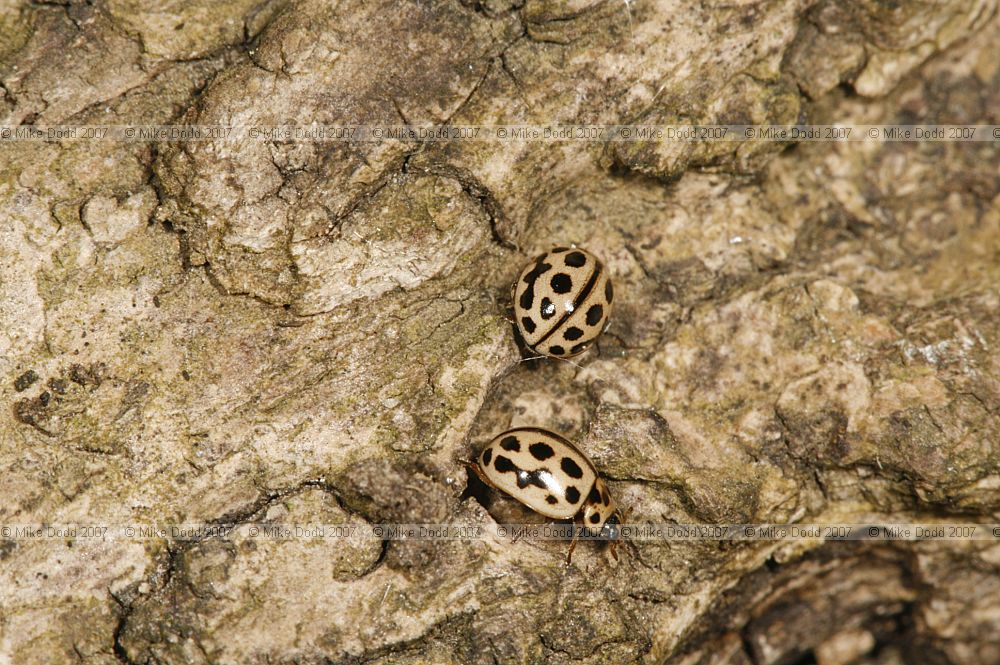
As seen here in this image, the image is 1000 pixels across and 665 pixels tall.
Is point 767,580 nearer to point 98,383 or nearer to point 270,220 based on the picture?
point 270,220

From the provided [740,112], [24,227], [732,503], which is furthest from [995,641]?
[24,227]

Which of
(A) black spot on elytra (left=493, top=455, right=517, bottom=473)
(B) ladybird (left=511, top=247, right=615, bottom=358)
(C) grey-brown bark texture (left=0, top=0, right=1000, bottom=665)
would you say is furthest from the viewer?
(B) ladybird (left=511, top=247, right=615, bottom=358)

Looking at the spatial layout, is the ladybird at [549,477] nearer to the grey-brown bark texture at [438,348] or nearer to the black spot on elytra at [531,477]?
the black spot on elytra at [531,477]

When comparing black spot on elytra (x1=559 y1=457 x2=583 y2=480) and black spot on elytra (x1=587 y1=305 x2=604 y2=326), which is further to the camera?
black spot on elytra (x1=587 y1=305 x2=604 y2=326)

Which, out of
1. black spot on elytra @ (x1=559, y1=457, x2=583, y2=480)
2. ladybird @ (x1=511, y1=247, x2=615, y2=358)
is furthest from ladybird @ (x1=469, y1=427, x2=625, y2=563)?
ladybird @ (x1=511, y1=247, x2=615, y2=358)

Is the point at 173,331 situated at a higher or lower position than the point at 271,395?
higher

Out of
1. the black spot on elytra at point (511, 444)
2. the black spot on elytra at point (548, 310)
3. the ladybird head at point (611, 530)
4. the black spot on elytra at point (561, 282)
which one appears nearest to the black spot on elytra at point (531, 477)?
the black spot on elytra at point (511, 444)

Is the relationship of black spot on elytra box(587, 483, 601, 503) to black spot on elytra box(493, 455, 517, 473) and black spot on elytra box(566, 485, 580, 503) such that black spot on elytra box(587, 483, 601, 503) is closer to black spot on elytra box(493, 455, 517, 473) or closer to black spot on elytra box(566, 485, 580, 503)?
black spot on elytra box(566, 485, 580, 503)
